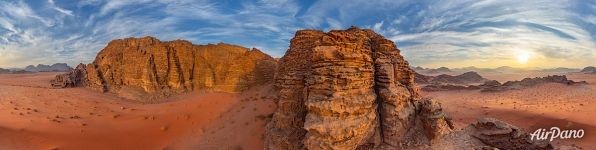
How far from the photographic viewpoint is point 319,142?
29.0 feet

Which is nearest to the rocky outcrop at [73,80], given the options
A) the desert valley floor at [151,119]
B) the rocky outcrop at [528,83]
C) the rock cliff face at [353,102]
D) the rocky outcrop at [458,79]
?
the desert valley floor at [151,119]

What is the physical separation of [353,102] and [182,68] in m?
16.1

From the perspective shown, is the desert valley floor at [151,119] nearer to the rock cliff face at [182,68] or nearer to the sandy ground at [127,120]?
the sandy ground at [127,120]

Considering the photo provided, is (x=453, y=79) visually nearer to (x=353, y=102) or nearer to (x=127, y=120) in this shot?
(x=127, y=120)

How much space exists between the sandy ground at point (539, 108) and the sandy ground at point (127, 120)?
34.5ft

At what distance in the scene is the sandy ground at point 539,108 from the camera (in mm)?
20989

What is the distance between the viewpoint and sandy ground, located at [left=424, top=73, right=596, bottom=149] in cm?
2099

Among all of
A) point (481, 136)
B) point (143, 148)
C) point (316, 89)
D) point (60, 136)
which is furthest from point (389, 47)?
point (60, 136)

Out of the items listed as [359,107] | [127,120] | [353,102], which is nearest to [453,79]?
[127,120]

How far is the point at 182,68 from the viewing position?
2247 centimetres

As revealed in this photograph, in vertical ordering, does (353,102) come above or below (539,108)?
above

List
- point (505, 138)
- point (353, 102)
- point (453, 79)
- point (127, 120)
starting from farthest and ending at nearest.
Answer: point (453, 79), point (127, 120), point (505, 138), point (353, 102)

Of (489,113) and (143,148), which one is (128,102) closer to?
(143,148)

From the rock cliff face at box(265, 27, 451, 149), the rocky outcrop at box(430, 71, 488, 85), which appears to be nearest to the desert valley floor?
the rock cliff face at box(265, 27, 451, 149)
